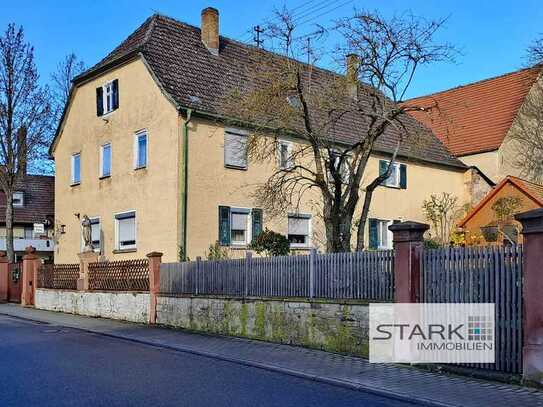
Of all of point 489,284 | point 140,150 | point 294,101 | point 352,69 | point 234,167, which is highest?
point 352,69

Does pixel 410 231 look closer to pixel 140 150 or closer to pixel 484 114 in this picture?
pixel 140 150

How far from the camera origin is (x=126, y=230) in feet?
78.5

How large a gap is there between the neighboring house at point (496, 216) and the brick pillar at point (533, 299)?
1183 centimetres

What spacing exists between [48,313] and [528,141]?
76.3 ft

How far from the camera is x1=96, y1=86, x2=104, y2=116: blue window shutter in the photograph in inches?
1014

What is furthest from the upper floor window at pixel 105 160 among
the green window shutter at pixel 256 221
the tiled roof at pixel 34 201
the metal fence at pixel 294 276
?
the tiled roof at pixel 34 201

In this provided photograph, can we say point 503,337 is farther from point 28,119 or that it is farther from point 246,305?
point 28,119

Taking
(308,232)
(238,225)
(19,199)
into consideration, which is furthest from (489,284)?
(19,199)

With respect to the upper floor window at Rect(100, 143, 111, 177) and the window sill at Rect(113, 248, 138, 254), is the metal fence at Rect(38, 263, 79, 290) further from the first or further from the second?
the upper floor window at Rect(100, 143, 111, 177)

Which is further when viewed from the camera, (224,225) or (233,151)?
(233,151)

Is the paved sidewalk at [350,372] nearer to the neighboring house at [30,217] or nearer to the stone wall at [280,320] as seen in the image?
the stone wall at [280,320]

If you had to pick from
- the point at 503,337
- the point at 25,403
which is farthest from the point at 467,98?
the point at 25,403

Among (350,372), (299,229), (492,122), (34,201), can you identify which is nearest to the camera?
(350,372)

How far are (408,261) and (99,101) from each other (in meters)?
18.3
